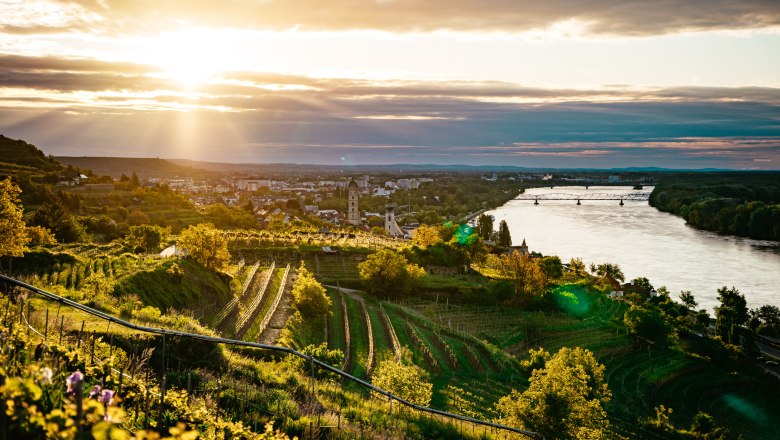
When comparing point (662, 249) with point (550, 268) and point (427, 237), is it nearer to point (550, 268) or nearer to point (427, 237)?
point (550, 268)

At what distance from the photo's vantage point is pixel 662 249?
7675 cm

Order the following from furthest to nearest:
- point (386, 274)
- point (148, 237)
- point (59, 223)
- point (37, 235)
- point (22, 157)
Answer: point (22, 157) < point (148, 237) < point (59, 223) < point (386, 274) < point (37, 235)

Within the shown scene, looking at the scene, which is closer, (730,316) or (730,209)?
(730,316)

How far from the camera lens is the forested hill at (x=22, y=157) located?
77.7m

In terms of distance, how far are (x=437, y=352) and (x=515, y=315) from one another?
16301mm

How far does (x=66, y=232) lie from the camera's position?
41.1 metres

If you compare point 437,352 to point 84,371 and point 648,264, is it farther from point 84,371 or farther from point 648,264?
point 648,264

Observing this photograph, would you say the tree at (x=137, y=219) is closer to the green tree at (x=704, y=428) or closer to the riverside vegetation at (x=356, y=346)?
the riverside vegetation at (x=356, y=346)

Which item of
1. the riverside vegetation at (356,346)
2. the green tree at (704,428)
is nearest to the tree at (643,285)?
the riverside vegetation at (356,346)

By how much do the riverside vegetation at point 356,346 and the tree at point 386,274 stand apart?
4.2 inches

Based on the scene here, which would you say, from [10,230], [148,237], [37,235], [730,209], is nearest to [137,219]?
[148,237]

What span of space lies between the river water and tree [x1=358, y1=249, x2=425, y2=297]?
28776 mm

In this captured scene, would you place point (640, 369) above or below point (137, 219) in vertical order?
below

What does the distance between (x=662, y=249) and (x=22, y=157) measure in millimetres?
93629
